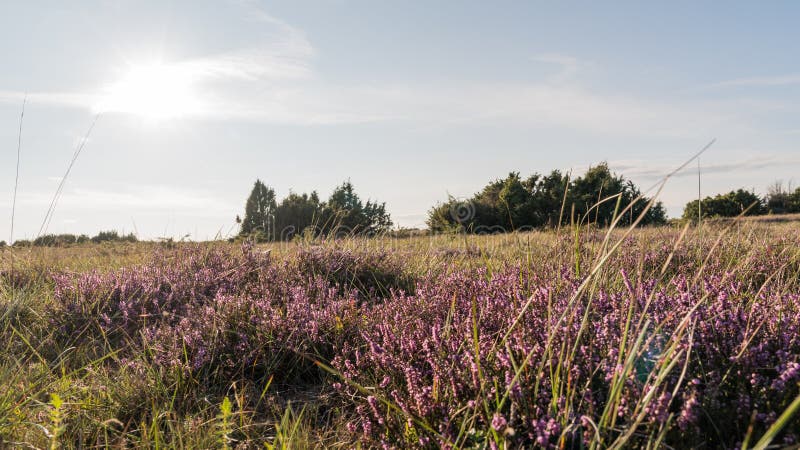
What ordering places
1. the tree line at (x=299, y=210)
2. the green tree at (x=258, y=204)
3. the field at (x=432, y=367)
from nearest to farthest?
the field at (x=432, y=367) < the tree line at (x=299, y=210) < the green tree at (x=258, y=204)

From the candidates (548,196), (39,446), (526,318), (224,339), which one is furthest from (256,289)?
(548,196)

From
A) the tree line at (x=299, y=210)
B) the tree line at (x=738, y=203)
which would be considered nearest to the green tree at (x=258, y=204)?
the tree line at (x=299, y=210)

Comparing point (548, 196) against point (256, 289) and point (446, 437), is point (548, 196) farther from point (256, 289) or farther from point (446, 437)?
point (446, 437)

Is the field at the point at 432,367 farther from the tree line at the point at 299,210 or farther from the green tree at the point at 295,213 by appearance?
the green tree at the point at 295,213

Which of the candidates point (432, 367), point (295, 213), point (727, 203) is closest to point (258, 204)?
point (295, 213)

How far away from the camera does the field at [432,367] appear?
1.70 meters

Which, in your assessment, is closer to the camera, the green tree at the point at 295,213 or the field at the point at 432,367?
the field at the point at 432,367

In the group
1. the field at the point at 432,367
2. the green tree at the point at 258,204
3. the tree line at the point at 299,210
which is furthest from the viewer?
the green tree at the point at 258,204

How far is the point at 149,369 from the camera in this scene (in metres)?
2.67

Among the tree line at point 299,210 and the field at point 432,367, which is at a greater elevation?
the tree line at point 299,210

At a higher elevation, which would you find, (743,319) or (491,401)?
(743,319)

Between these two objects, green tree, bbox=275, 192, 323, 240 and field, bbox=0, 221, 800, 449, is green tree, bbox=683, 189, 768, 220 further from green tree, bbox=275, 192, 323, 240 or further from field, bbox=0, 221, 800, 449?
field, bbox=0, 221, 800, 449

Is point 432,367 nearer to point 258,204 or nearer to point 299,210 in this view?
point 299,210

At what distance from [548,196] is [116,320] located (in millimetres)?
20667
